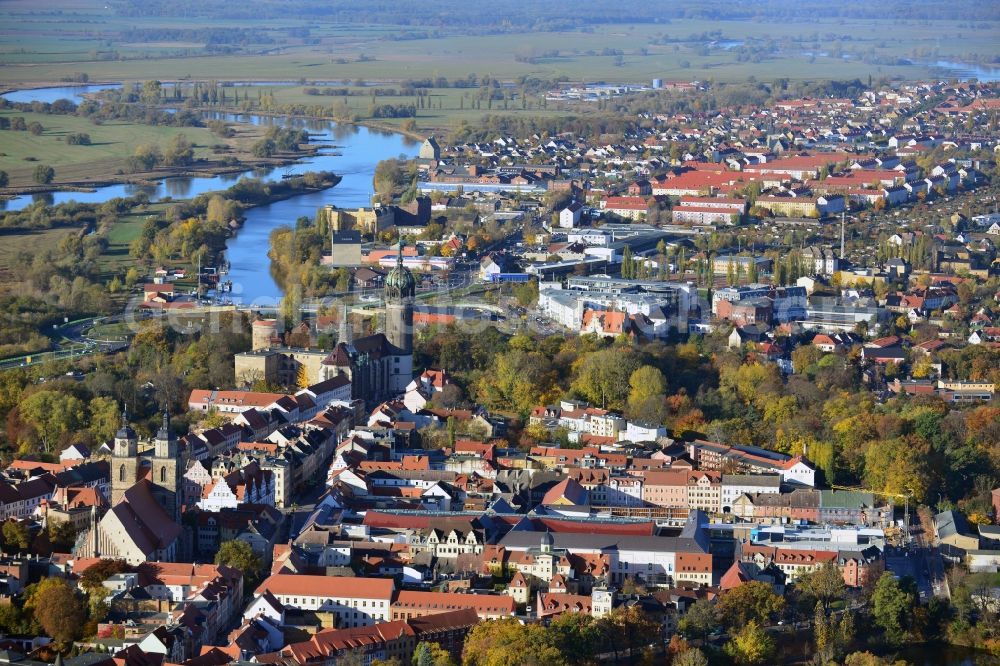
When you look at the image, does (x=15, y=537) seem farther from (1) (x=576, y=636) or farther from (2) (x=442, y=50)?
(2) (x=442, y=50)

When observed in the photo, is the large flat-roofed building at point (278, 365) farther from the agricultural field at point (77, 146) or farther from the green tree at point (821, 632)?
the agricultural field at point (77, 146)

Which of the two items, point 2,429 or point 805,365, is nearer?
point 2,429

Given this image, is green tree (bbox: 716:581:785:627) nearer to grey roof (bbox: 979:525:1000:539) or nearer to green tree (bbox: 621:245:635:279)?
grey roof (bbox: 979:525:1000:539)

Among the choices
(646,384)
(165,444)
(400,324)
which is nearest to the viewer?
(165,444)

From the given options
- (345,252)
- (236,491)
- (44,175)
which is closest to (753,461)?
(236,491)

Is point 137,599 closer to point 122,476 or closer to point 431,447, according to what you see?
point 122,476

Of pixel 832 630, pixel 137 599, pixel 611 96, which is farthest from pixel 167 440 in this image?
pixel 611 96
